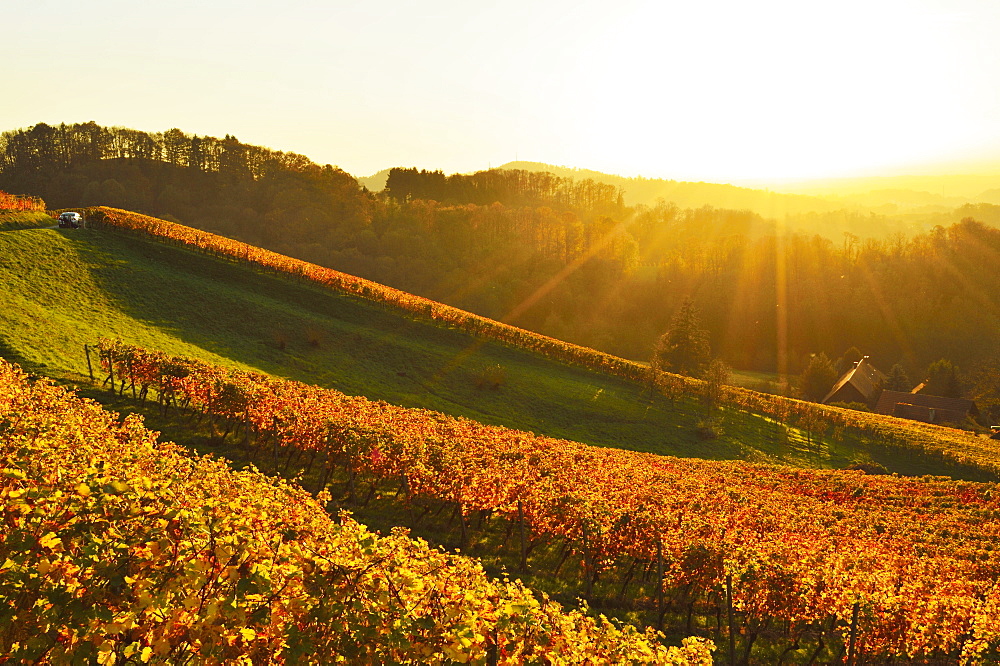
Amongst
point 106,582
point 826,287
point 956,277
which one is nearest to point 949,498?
point 106,582

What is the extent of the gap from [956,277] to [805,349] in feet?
182

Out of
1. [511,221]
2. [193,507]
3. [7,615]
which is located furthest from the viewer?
[511,221]

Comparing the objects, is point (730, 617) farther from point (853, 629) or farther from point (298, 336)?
point (298, 336)

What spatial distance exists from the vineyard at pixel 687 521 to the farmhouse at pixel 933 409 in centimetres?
6229

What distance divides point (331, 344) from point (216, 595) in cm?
5060

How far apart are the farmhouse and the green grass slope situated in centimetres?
3935

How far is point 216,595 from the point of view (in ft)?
21.5

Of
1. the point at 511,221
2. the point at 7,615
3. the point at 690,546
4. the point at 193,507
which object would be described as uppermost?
the point at 511,221

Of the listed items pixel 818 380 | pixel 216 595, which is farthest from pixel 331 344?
pixel 818 380

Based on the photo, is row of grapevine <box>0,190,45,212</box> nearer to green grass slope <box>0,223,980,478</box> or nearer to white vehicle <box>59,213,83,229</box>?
white vehicle <box>59,213,83,229</box>

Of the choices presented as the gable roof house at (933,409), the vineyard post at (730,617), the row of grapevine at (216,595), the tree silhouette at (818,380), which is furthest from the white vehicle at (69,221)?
the gable roof house at (933,409)

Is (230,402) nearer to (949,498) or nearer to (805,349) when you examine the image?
(949,498)

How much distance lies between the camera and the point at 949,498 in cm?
3831

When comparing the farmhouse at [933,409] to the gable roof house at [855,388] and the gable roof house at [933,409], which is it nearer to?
the gable roof house at [933,409]
